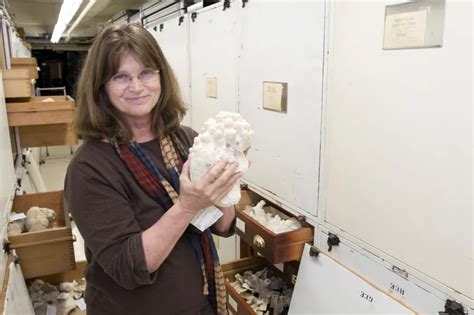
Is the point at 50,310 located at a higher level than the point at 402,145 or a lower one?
lower

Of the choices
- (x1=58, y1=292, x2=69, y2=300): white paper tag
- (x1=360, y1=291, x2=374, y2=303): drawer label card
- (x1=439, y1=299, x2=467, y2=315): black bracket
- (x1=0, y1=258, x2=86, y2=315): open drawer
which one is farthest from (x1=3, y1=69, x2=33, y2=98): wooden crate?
(x1=439, y1=299, x2=467, y2=315): black bracket

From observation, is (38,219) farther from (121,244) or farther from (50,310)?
(121,244)

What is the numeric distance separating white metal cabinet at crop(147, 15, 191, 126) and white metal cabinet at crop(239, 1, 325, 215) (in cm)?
89

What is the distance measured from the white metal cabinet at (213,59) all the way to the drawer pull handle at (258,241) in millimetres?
820

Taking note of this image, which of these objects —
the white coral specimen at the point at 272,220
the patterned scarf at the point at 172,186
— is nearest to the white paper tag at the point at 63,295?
the white coral specimen at the point at 272,220

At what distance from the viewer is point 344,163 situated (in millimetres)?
1484

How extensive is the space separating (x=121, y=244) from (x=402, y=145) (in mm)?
862

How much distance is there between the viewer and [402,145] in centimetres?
123

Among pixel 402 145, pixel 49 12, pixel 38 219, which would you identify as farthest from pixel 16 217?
pixel 49 12

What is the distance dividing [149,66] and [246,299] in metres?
1.37

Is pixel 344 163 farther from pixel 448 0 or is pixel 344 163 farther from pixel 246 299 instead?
pixel 246 299

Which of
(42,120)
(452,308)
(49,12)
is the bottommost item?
(452,308)

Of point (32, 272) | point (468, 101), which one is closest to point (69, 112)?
point (32, 272)

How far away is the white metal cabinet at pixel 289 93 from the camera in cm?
160
